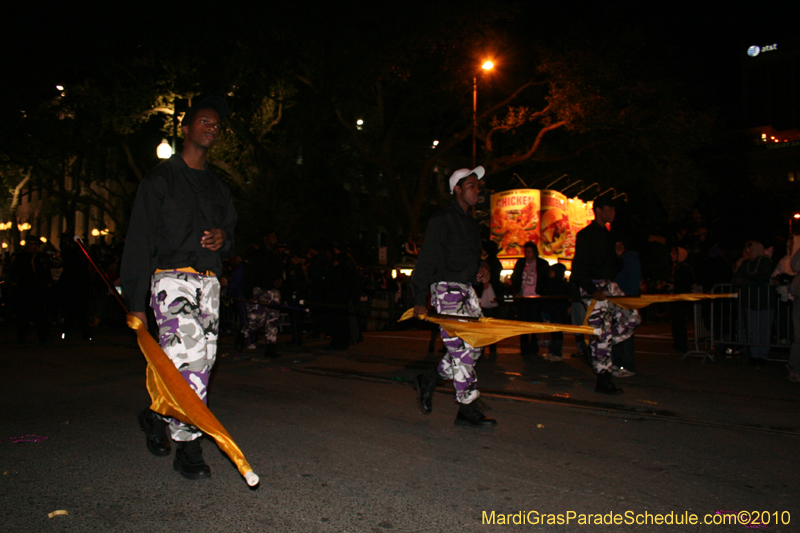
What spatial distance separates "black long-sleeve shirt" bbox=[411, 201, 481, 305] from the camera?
519 centimetres

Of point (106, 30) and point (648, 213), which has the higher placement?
point (106, 30)

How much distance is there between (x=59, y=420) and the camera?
513 centimetres

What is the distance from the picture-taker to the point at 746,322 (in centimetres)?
935

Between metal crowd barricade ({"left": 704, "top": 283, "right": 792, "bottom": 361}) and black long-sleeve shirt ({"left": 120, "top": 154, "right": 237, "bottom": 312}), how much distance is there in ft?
25.3

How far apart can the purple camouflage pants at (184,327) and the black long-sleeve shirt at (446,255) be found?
6.18 feet

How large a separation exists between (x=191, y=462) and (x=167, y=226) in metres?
1.33

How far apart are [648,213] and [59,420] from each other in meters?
33.1

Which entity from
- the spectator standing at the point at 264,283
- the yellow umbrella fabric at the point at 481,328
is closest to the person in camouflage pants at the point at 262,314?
the spectator standing at the point at 264,283

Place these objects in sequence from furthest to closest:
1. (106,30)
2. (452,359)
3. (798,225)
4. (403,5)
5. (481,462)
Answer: (106,30), (403,5), (798,225), (452,359), (481,462)

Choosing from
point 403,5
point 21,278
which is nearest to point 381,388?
point 21,278

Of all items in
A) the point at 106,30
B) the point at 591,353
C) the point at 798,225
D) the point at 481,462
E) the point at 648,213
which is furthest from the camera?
the point at 648,213

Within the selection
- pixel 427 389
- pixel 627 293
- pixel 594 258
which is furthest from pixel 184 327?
pixel 627 293

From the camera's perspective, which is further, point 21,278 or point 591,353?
point 21,278

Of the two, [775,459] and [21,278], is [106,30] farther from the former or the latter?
[775,459]
